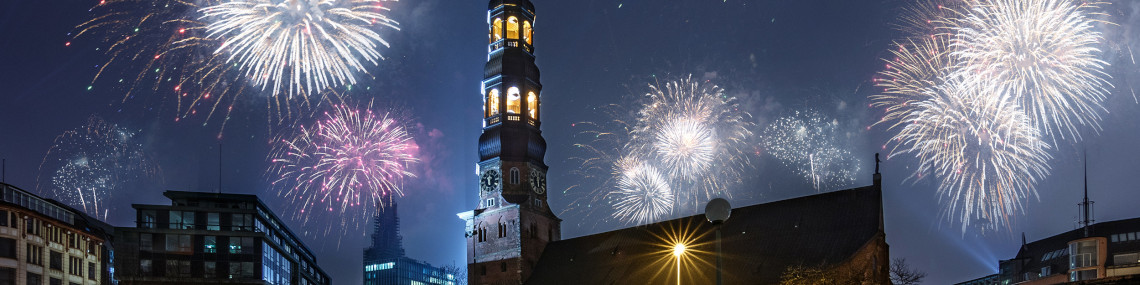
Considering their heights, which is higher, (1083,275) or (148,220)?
(148,220)

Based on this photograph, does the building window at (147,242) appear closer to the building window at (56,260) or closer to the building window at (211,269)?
the building window at (211,269)

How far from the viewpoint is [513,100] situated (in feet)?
299

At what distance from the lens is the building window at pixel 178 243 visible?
88938mm

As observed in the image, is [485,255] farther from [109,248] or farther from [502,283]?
[109,248]

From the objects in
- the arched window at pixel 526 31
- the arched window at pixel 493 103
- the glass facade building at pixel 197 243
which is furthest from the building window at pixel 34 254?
the arched window at pixel 526 31

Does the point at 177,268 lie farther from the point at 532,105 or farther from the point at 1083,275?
the point at 1083,275

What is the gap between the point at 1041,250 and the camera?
358 feet

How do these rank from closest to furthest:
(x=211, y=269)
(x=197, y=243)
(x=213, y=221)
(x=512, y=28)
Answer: (x=211, y=269)
(x=197, y=243)
(x=213, y=221)
(x=512, y=28)

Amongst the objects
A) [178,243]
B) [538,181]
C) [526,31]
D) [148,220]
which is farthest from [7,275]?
[526,31]

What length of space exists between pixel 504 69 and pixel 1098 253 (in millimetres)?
61165

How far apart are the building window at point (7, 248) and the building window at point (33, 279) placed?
2583 mm

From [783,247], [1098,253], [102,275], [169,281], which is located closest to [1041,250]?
[1098,253]

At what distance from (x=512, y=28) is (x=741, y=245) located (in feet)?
100

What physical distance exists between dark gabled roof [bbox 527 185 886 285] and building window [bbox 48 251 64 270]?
137 ft
